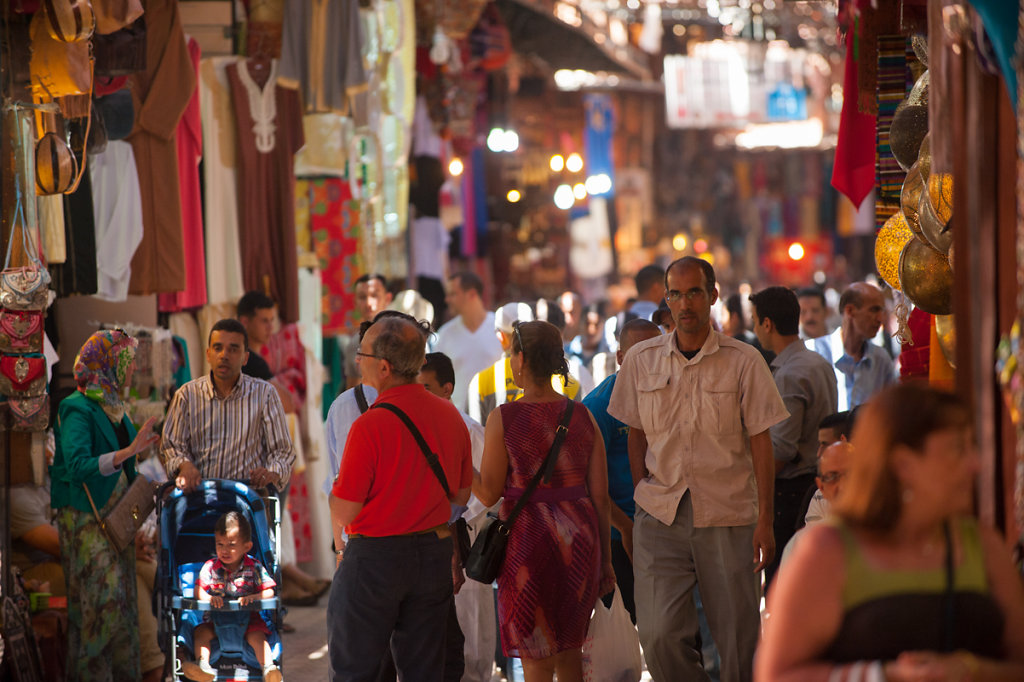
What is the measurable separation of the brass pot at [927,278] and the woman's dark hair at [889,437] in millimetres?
1952

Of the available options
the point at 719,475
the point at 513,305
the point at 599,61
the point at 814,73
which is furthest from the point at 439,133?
the point at 814,73

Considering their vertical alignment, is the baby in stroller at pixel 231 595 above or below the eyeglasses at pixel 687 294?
below

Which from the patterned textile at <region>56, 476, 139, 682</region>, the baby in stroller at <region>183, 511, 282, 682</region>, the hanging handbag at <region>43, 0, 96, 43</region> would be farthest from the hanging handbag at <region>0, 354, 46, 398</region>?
the hanging handbag at <region>43, 0, 96, 43</region>

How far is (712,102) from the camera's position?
2178 centimetres

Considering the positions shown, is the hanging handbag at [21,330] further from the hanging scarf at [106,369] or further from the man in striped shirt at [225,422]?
the man in striped shirt at [225,422]

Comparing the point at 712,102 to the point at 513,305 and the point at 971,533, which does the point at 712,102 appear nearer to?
the point at 513,305

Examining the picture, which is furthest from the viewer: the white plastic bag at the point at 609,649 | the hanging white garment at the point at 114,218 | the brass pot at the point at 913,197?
the hanging white garment at the point at 114,218

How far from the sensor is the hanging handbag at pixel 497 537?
5023 mm

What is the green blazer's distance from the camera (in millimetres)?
6145

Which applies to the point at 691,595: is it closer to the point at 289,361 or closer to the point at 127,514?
the point at 127,514

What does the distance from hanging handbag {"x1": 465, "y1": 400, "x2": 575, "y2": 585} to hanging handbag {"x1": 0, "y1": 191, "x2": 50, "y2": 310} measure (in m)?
2.44

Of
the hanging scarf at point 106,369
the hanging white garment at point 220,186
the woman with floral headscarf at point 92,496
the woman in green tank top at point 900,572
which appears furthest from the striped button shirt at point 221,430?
the woman in green tank top at point 900,572

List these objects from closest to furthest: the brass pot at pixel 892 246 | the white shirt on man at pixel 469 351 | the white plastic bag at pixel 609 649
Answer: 1. the brass pot at pixel 892 246
2. the white plastic bag at pixel 609 649
3. the white shirt on man at pixel 469 351

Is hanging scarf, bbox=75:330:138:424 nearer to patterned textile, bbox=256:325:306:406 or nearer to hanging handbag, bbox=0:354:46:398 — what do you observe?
hanging handbag, bbox=0:354:46:398
